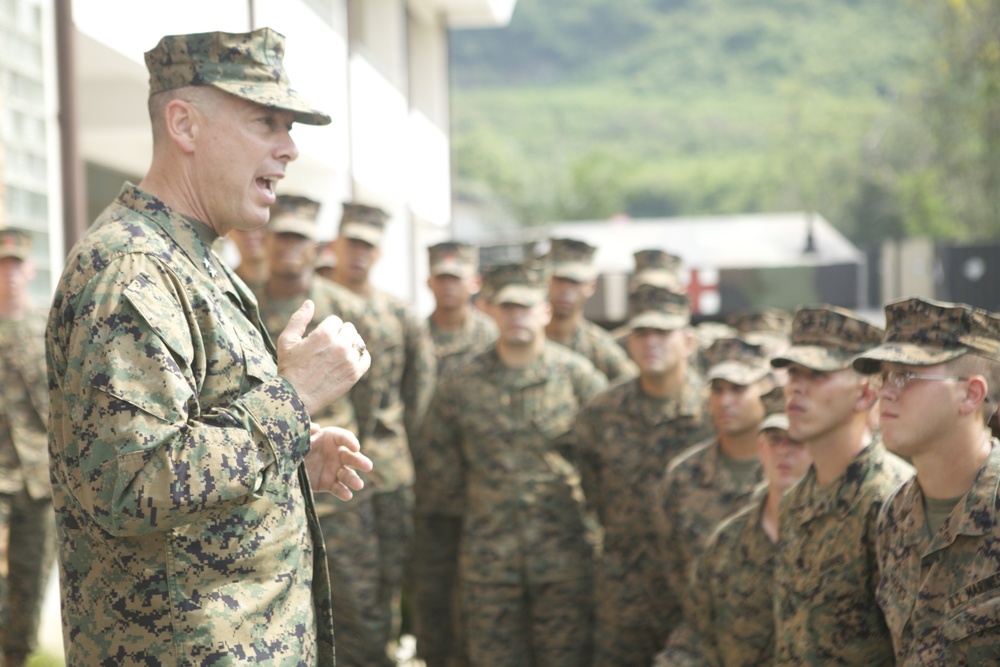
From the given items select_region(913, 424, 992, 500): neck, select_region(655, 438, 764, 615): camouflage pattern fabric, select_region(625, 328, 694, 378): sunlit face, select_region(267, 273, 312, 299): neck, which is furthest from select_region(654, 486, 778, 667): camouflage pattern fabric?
select_region(267, 273, 312, 299): neck

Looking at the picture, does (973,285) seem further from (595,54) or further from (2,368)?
(595,54)

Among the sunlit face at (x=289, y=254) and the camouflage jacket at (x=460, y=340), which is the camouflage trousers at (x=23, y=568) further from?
the camouflage jacket at (x=460, y=340)

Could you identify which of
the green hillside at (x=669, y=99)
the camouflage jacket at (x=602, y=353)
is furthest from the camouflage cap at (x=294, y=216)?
the green hillside at (x=669, y=99)

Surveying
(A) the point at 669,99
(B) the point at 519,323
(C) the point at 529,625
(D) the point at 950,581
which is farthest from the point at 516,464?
(A) the point at 669,99

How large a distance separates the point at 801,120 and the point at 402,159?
198 feet

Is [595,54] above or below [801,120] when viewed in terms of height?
above

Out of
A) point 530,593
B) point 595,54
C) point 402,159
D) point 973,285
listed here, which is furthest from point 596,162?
point 530,593

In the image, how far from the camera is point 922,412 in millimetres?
3682

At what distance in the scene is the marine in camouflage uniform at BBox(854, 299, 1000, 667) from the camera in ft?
11.4

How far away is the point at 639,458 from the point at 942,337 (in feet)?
11.0

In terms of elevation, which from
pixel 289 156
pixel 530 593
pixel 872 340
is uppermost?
pixel 289 156

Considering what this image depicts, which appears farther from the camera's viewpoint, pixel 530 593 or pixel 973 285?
pixel 973 285

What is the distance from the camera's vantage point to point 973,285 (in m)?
11.2

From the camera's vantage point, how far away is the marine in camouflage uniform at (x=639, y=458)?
686cm
